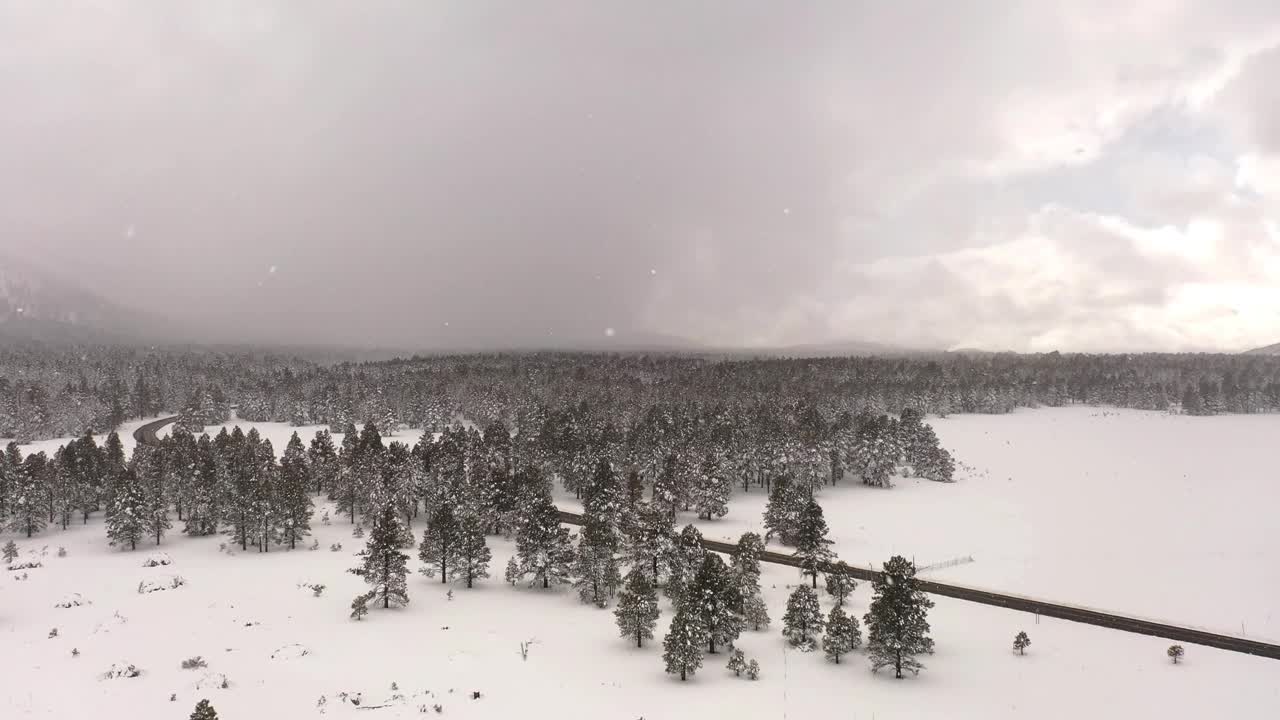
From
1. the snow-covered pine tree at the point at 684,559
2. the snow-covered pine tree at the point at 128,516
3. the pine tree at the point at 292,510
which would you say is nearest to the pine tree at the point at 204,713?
the snow-covered pine tree at the point at 684,559

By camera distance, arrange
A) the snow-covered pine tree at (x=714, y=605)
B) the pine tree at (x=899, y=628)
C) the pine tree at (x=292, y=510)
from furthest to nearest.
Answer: the pine tree at (x=292, y=510), the snow-covered pine tree at (x=714, y=605), the pine tree at (x=899, y=628)

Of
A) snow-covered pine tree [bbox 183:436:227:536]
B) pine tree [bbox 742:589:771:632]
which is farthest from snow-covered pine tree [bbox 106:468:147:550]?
pine tree [bbox 742:589:771:632]

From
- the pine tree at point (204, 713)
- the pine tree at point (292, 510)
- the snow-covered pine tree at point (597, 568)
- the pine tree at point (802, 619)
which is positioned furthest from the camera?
the pine tree at point (292, 510)

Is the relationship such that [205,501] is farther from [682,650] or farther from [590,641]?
[682,650]

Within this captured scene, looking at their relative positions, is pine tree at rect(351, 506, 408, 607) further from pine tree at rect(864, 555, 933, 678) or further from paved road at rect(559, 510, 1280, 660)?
paved road at rect(559, 510, 1280, 660)

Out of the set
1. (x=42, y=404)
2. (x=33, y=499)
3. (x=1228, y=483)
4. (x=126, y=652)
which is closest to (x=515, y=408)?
(x=33, y=499)

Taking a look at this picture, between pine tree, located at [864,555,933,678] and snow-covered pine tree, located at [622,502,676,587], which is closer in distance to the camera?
pine tree, located at [864,555,933,678]

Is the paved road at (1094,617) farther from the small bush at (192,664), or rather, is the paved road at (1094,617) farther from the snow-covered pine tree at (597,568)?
the small bush at (192,664)
